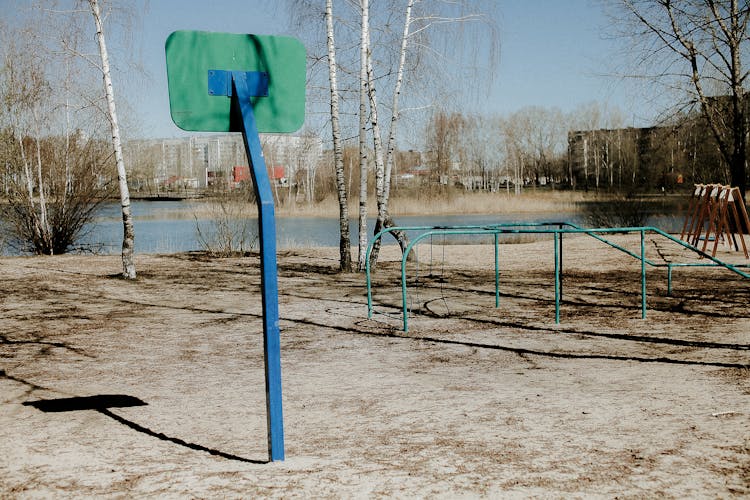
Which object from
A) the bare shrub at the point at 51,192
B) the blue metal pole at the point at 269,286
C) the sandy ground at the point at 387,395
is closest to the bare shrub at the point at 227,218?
the bare shrub at the point at 51,192

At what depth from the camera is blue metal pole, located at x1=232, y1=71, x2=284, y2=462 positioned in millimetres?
3600

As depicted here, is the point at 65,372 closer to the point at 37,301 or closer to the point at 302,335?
the point at 302,335

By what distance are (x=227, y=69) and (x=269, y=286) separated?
1.21m

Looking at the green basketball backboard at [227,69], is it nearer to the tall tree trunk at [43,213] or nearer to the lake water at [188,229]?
the lake water at [188,229]

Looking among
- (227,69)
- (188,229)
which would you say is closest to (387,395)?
(227,69)

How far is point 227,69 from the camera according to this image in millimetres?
3967

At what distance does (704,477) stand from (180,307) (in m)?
7.69

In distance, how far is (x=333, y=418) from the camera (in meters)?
4.71

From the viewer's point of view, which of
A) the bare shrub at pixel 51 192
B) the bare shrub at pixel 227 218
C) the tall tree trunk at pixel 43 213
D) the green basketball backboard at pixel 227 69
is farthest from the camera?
the bare shrub at pixel 51 192

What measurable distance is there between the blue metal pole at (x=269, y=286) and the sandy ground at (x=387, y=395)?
0.80ft

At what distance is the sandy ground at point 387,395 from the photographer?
140 inches

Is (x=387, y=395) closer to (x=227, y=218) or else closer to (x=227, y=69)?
(x=227, y=69)

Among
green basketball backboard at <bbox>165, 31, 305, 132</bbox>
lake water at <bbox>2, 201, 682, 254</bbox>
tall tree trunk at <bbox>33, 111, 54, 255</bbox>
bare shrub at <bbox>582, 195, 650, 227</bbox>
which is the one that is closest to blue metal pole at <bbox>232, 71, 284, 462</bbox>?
green basketball backboard at <bbox>165, 31, 305, 132</bbox>

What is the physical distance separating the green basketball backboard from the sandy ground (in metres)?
1.79
